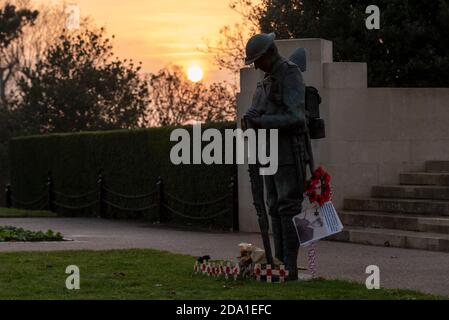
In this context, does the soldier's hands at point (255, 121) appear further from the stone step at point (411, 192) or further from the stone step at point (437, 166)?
the stone step at point (437, 166)

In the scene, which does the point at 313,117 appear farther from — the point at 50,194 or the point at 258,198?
the point at 50,194

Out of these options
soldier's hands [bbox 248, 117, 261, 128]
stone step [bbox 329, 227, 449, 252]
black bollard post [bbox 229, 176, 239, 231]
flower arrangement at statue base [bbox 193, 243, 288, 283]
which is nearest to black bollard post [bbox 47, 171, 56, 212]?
black bollard post [bbox 229, 176, 239, 231]

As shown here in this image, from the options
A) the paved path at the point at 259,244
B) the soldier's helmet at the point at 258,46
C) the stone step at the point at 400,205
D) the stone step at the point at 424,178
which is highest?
the soldier's helmet at the point at 258,46

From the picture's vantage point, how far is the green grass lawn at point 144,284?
10.2m

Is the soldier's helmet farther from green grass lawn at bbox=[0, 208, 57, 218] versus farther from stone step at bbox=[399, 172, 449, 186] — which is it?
green grass lawn at bbox=[0, 208, 57, 218]

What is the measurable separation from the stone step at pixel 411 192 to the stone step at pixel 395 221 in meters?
0.60

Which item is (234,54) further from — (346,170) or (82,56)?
(346,170)

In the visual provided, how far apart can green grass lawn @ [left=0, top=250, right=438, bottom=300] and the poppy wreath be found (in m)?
0.84

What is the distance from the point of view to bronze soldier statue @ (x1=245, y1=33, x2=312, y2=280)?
1090 centimetres

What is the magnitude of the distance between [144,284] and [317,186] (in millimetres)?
2021

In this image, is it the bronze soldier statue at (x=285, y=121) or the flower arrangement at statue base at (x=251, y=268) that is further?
the flower arrangement at statue base at (x=251, y=268)

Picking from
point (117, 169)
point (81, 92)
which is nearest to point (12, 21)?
point (81, 92)

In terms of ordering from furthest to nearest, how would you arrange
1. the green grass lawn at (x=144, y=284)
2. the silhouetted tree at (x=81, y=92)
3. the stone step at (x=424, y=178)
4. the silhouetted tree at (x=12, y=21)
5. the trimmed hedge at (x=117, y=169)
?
the silhouetted tree at (x=12, y=21) < the silhouetted tree at (x=81, y=92) < the trimmed hedge at (x=117, y=169) < the stone step at (x=424, y=178) < the green grass lawn at (x=144, y=284)

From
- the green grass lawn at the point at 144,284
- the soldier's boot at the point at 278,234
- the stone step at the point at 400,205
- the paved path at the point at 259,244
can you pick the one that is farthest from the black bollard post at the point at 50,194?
the soldier's boot at the point at 278,234
